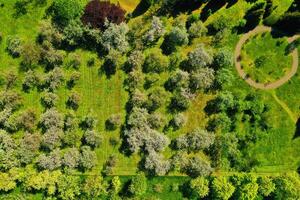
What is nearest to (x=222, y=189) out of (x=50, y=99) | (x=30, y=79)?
(x=50, y=99)

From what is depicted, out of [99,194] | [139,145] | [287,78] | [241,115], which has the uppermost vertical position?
[287,78]

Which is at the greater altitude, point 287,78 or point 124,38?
point 124,38

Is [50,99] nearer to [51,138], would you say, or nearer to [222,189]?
[51,138]

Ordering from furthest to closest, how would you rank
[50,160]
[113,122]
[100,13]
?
1. [113,122]
2. [50,160]
3. [100,13]

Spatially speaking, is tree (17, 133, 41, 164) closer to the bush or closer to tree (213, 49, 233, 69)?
the bush

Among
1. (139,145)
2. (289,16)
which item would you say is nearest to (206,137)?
(139,145)

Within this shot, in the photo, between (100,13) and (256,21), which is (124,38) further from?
(256,21)

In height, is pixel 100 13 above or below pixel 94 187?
above
